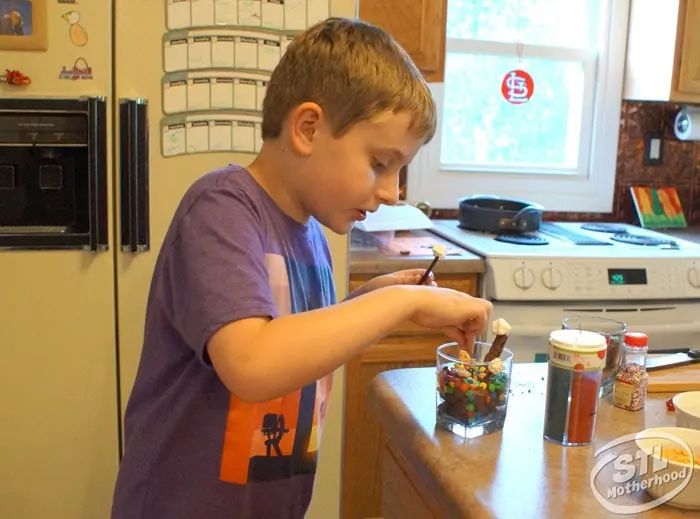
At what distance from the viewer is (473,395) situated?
0.90 metres

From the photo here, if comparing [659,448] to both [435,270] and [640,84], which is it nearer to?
[435,270]

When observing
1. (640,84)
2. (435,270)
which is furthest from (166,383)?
(640,84)

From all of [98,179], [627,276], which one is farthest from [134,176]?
[627,276]

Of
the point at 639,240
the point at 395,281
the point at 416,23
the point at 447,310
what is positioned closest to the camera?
the point at 447,310

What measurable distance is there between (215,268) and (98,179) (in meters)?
1.17

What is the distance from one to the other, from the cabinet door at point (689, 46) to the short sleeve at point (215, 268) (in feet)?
7.22

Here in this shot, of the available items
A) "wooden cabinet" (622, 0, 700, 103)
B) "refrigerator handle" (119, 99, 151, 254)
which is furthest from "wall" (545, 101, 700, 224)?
"refrigerator handle" (119, 99, 151, 254)

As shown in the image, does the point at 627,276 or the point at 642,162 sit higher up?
the point at 642,162

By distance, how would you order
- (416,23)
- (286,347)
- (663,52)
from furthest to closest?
(663,52), (416,23), (286,347)

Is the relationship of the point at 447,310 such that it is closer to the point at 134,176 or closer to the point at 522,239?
the point at 134,176

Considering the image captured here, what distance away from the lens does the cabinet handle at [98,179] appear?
1814 mm

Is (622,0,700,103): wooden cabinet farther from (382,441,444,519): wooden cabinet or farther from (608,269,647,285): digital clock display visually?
(382,441,444,519): wooden cabinet

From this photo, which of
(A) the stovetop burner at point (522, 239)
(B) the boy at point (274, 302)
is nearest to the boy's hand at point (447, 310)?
(B) the boy at point (274, 302)

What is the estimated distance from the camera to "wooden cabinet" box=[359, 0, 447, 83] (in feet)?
7.60
